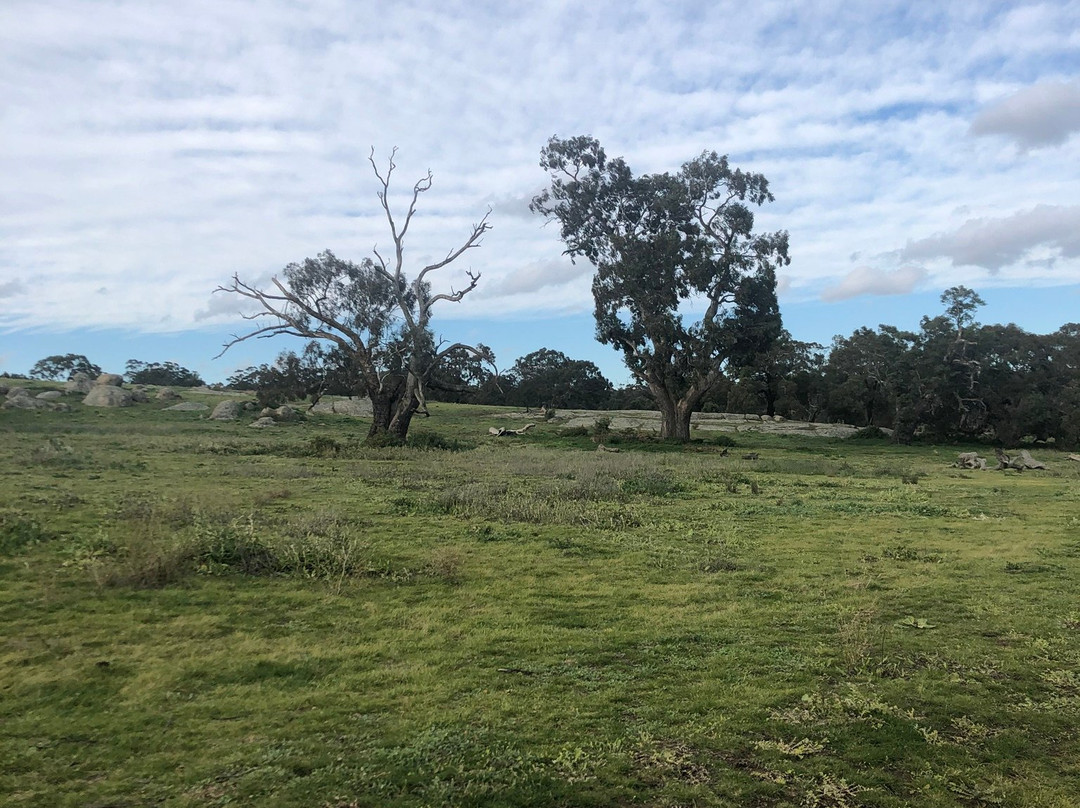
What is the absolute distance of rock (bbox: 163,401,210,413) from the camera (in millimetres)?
44778

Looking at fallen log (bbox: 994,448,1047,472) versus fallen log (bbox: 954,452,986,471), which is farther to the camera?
fallen log (bbox: 954,452,986,471)

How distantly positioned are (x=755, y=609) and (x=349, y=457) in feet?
65.7

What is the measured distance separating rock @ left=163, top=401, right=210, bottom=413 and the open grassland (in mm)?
32169

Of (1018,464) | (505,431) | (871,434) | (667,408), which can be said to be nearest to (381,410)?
(505,431)

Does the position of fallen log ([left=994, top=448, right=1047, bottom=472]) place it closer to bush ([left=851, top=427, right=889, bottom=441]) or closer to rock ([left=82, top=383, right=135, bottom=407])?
bush ([left=851, top=427, right=889, bottom=441])

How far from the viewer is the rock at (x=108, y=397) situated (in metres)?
44.8

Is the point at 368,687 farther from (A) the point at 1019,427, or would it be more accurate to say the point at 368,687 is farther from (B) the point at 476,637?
(A) the point at 1019,427

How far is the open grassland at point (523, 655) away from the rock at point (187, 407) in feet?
106

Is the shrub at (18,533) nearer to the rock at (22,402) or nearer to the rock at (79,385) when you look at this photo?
the rock at (22,402)

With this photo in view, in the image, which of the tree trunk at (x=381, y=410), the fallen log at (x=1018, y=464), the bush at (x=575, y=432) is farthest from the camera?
the bush at (x=575, y=432)

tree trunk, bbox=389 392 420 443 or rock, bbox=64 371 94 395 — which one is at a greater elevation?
rock, bbox=64 371 94 395

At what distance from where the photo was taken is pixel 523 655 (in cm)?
646

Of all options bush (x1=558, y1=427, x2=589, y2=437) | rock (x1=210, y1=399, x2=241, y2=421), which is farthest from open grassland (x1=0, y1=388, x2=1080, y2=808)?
rock (x1=210, y1=399, x2=241, y2=421)

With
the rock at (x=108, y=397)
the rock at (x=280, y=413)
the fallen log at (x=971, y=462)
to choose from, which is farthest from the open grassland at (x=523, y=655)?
the rock at (x=108, y=397)
